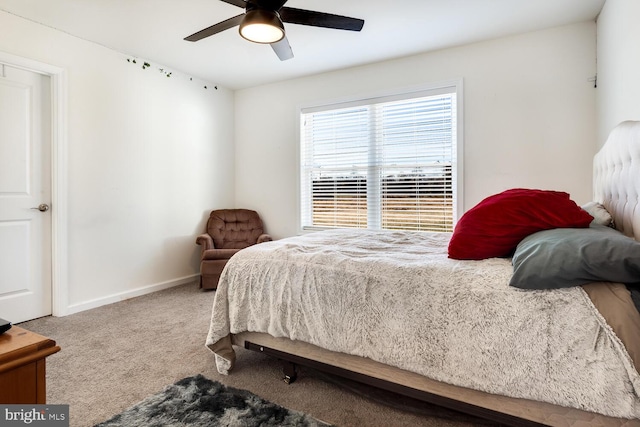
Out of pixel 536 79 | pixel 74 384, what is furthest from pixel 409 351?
pixel 536 79

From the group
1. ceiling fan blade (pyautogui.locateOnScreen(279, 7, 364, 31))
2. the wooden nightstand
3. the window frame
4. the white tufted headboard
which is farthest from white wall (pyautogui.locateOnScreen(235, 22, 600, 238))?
the wooden nightstand

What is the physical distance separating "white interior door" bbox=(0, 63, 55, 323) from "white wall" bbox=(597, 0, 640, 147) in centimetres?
451

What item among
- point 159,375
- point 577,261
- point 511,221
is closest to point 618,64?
point 511,221

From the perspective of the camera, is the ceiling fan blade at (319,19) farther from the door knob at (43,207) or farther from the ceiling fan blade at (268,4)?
the door knob at (43,207)

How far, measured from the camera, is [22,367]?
62 centimetres

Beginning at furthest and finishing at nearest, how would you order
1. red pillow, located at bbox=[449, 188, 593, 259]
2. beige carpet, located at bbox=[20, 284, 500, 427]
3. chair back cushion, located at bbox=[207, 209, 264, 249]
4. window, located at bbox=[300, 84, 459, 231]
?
chair back cushion, located at bbox=[207, 209, 264, 249]
window, located at bbox=[300, 84, 459, 231]
beige carpet, located at bbox=[20, 284, 500, 427]
red pillow, located at bbox=[449, 188, 593, 259]

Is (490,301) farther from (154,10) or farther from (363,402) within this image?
(154,10)

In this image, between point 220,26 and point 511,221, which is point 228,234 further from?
point 511,221

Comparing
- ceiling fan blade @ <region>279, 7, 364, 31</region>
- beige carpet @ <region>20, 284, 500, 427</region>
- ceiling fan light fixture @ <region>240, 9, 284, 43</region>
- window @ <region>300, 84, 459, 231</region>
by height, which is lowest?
beige carpet @ <region>20, 284, 500, 427</region>

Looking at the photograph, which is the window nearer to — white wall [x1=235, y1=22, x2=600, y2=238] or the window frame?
the window frame

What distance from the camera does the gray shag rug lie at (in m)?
1.56

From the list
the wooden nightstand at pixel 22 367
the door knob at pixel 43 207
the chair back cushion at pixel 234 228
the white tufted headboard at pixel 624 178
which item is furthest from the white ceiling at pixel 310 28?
the wooden nightstand at pixel 22 367

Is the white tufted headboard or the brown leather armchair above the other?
the white tufted headboard

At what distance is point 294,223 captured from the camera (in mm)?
4438
